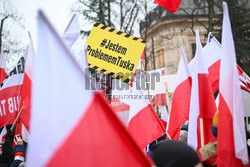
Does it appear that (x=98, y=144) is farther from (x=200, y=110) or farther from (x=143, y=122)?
(x=143, y=122)

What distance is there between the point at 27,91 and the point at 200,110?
306 centimetres

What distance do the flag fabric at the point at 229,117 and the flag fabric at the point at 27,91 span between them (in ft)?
10.5

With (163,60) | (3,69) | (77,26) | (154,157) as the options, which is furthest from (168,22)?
(154,157)

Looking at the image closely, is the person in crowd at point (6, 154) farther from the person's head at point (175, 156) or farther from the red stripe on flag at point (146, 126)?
the person's head at point (175, 156)

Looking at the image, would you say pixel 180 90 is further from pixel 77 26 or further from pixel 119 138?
pixel 119 138

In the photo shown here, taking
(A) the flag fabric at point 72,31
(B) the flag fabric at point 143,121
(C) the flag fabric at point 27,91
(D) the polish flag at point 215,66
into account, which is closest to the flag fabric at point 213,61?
(D) the polish flag at point 215,66

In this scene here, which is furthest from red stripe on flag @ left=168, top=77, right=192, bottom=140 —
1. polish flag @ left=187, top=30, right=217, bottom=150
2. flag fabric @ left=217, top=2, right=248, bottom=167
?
flag fabric @ left=217, top=2, right=248, bottom=167

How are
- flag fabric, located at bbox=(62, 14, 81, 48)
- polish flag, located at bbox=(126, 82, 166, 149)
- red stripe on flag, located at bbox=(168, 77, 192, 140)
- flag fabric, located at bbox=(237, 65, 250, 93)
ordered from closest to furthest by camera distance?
flag fabric, located at bbox=(62, 14, 81, 48) < polish flag, located at bbox=(126, 82, 166, 149) < red stripe on flag, located at bbox=(168, 77, 192, 140) < flag fabric, located at bbox=(237, 65, 250, 93)

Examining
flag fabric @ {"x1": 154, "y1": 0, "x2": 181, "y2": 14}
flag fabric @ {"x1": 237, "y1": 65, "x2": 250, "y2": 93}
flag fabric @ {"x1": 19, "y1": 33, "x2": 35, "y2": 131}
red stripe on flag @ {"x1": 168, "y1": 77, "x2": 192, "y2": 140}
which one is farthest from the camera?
flag fabric @ {"x1": 154, "y1": 0, "x2": 181, "y2": 14}

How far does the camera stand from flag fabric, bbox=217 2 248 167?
2707mm

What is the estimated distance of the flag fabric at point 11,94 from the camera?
4534 mm

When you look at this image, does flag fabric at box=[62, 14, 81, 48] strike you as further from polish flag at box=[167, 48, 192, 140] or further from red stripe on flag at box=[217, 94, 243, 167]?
red stripe on flag at box=[217, 94, 243, 167]

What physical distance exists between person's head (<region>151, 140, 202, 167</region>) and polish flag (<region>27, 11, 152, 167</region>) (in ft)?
0.84

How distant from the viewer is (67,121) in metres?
1.57
